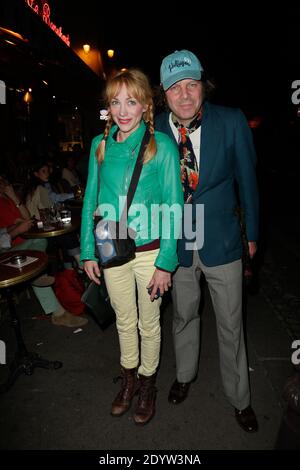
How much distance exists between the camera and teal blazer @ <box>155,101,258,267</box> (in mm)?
1855

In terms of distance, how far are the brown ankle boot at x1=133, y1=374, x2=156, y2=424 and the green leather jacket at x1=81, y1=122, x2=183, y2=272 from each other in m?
1.02

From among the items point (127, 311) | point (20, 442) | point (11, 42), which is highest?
point (11, 42)

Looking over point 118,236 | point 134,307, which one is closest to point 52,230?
point 134,307

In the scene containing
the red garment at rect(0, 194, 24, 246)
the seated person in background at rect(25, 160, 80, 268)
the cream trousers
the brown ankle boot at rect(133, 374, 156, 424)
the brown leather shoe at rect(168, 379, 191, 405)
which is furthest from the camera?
the seated person in background at rect(25, 160, 80, 268)

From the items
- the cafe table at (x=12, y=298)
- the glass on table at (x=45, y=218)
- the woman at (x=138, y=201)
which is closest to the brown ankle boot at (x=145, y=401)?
the woman at (x=138, y=201)

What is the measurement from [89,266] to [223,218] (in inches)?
38.0

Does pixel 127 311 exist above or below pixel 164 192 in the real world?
below

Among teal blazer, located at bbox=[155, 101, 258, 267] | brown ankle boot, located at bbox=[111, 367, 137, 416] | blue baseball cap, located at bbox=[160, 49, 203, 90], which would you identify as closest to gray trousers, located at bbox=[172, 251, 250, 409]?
teal blazer, located at bbox=[155, 101, 258, 267]

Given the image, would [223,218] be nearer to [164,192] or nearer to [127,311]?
[164,192]

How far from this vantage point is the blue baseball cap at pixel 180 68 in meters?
1.83

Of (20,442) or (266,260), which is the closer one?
(20,442)

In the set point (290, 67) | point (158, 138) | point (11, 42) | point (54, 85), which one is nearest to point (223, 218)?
point (158, 138)

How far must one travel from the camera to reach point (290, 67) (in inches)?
1068

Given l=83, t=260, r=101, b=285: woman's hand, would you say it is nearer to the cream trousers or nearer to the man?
the cream trousers
